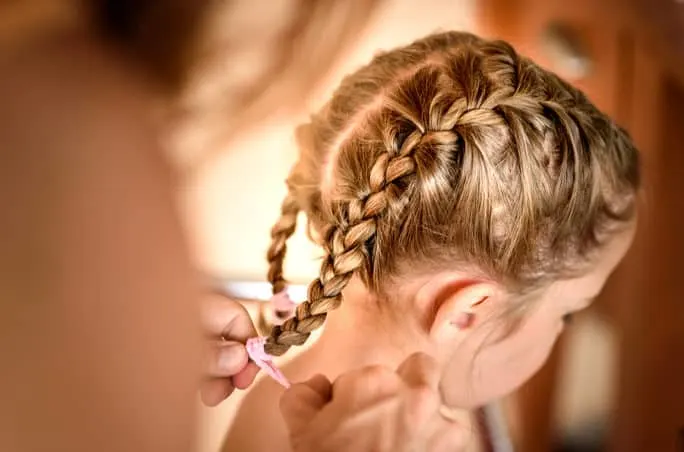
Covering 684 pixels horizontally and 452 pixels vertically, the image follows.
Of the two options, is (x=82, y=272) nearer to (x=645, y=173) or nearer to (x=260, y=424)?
(x=260, y=424)

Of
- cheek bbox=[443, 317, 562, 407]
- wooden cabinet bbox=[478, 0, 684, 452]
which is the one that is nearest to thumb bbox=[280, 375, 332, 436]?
cheek bbox=[443, 317, 562, 407]

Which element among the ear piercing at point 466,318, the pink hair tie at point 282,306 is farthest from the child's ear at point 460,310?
the pink hair tie at point 282,306

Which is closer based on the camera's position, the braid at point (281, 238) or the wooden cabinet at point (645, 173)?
the braid at point (281, 238)

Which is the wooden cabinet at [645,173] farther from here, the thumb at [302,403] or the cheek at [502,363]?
the thumb at [302,403]

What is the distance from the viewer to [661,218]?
715 mm

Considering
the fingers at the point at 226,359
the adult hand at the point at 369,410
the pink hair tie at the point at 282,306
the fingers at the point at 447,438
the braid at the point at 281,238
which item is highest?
the braid at the point at 281,238

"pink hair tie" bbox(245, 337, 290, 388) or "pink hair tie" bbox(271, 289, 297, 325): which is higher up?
"pink hair tie" bbox(271, 289, 297, 325)

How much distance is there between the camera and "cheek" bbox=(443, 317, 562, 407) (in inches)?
23.6

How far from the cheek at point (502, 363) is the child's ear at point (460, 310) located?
0.02m

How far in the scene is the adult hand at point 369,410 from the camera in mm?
542

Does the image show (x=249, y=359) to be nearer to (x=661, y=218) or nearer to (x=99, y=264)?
(x=99, y=264)

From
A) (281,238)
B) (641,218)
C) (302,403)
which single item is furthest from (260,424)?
(641,218)

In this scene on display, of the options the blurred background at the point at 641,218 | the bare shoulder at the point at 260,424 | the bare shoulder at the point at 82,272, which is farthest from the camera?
the blurred background at the point at 641,218

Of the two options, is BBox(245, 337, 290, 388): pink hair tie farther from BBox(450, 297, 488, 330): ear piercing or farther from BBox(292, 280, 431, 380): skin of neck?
BBox(450, 297, 488, 330): ear piercing
